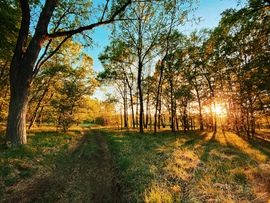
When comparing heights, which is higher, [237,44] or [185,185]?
[237,44]

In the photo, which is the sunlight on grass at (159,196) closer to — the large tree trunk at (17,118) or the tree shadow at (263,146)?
the large tree trunk at (17,118)

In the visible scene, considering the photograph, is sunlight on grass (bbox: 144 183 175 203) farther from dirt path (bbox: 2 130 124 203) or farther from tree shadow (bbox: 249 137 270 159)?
tree shadow (bbox: 249 137 270 159)

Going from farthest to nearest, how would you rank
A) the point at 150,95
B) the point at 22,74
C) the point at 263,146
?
the point at 150,95, the point at 263,146, the point at 22,74

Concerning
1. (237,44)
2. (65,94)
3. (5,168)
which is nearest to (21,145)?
(5,168)

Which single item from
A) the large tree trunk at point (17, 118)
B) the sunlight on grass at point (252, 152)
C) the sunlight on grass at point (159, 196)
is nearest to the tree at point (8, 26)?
the large tree trunk at point (17, 118)

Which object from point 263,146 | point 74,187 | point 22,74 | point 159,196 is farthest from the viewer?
point 263,146

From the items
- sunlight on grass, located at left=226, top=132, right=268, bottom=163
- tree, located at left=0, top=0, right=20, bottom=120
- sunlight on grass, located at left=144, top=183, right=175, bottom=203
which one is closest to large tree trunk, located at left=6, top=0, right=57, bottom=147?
tree, located at left=0, top=0, right=20, bottom=120

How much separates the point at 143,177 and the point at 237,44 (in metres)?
21.2

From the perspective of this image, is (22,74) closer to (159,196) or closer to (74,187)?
(74,187)

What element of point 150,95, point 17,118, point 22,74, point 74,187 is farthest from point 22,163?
point 150,95

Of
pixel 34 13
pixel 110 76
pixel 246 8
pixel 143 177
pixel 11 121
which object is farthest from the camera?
pixel 110 76

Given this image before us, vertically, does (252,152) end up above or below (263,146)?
above

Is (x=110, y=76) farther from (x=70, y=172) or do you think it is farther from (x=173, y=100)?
(x=70, y=172)

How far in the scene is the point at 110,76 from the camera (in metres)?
24.1
